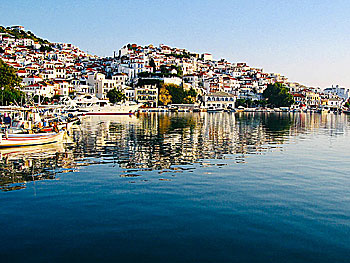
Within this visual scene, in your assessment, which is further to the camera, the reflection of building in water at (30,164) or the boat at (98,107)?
the boat at (98,107)

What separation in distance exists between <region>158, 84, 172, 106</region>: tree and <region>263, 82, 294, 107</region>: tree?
43.2 meters

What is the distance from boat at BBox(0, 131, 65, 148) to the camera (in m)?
22.4

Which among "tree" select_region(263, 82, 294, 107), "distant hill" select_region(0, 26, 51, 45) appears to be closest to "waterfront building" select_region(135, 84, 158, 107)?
"tree" select_region(263, 82, 294, 107)

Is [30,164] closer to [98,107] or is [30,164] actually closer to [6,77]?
[6,77]

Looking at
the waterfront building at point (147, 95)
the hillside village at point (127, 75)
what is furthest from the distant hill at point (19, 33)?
the waterfront building at point (147, 95)

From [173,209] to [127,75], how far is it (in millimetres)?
123496

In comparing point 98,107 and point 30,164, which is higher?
point 98,107

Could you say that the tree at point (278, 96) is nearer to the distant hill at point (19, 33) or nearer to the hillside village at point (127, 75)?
the hillside village at point (127, 75)

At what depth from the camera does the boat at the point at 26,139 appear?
73.6ft

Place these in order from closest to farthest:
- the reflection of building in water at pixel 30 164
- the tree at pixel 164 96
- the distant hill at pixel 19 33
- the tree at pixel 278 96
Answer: the reflection of building in water at pixel 30 164, the tree at pixel 164 96, the tree at pixel 278 96, the distant hill at pixel 19 33

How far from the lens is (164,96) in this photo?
118 meters

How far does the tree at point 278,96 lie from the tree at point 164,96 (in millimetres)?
43210

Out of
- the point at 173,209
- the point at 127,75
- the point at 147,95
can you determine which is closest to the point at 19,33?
the point at 127,75

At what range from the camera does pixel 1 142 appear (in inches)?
875
